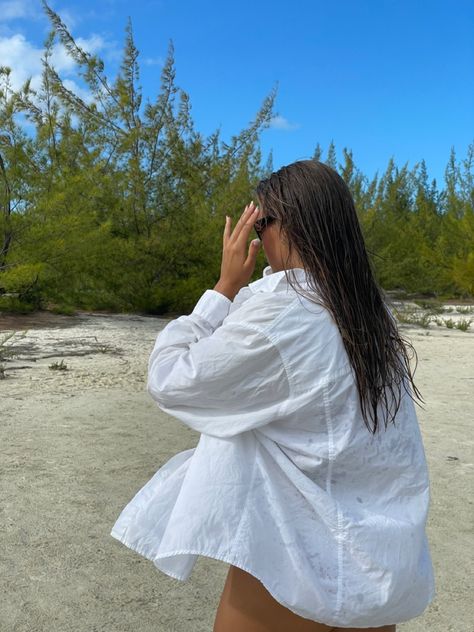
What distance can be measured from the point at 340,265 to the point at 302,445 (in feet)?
1.07

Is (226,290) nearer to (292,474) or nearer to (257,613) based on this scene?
(292,474)

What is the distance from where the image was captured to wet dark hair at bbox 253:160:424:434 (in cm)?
122

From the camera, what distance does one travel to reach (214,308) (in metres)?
1.34

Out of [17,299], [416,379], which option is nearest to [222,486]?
[416,379]

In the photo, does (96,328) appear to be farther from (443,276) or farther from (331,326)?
(443,276)

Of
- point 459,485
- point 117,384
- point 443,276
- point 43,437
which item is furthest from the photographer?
point 443,276

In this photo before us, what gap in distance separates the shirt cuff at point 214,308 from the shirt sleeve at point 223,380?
0.07 m

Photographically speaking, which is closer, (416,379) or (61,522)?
(61,522)

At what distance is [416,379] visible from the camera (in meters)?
7.13

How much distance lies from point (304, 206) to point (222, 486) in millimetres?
512

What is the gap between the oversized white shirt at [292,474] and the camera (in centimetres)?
118

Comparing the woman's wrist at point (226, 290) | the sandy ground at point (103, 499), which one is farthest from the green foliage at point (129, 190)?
the woman's wrist at point (226, 290)

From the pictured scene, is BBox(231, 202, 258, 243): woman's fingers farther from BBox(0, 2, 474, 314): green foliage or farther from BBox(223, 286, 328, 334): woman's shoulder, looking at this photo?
BBox(0, 2, 474, 314): green foliage

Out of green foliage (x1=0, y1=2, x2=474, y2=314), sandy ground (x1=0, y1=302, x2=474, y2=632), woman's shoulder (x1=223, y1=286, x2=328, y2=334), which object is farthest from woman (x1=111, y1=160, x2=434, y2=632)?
green foliage (x1=0, y1=2, x2=474, y2=314)
